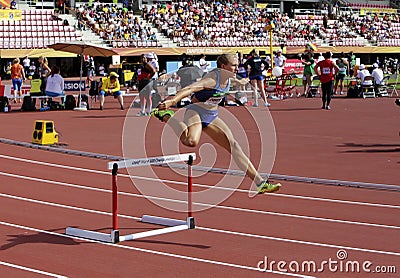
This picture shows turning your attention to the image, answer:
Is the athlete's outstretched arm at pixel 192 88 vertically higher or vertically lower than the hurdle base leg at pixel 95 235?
higher

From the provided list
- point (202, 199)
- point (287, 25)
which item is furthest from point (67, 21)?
point (202, 199)

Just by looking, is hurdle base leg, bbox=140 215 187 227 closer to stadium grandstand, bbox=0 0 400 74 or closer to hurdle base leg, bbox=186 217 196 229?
hurdle base leg, bbox=186 217 196 229

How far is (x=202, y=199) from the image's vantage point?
10047mm

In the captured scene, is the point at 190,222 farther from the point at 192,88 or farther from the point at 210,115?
the point at 192,88

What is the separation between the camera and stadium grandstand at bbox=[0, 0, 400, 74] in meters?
44.5

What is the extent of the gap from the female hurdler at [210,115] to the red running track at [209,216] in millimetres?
776

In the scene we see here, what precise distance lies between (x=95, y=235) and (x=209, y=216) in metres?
1.67
